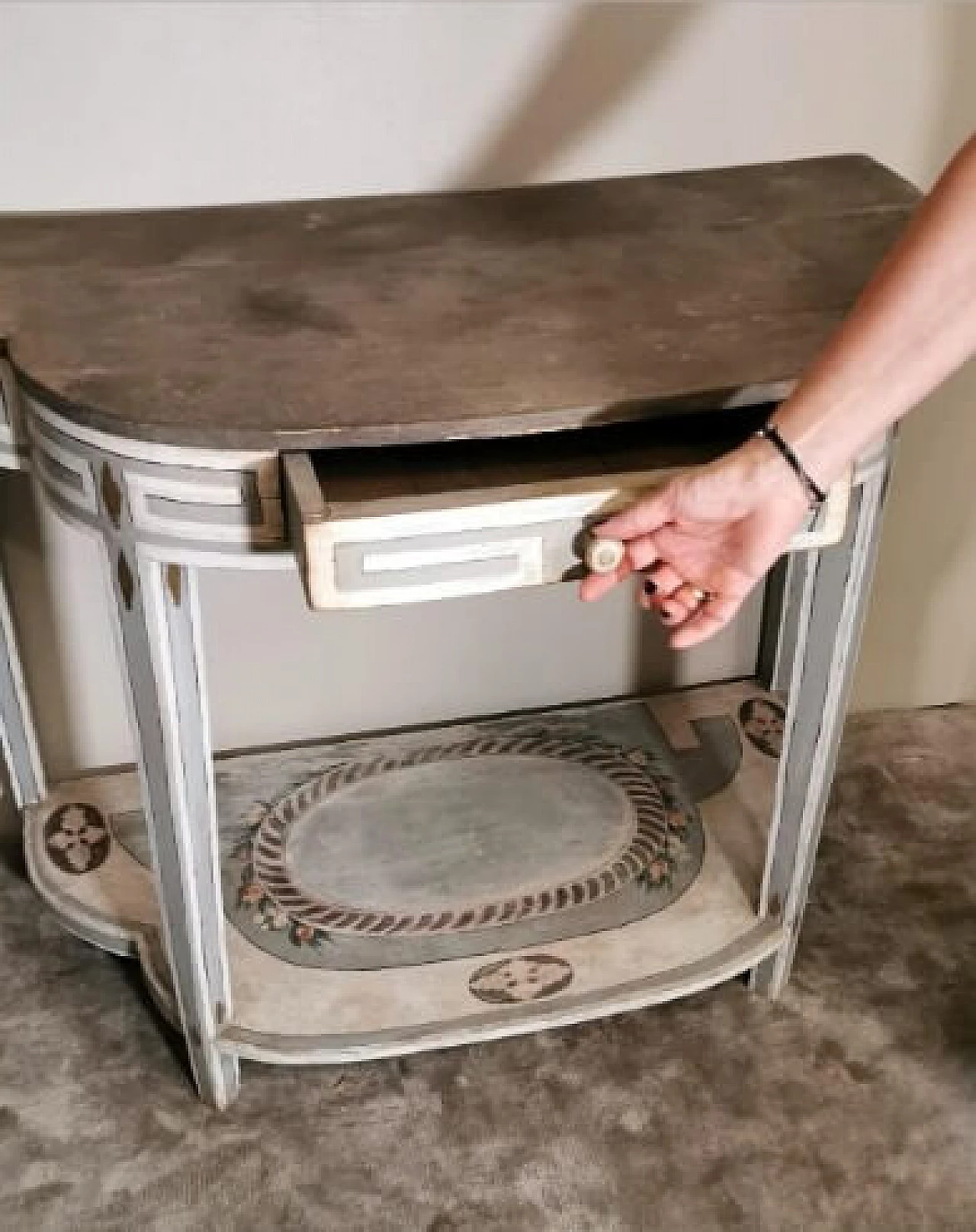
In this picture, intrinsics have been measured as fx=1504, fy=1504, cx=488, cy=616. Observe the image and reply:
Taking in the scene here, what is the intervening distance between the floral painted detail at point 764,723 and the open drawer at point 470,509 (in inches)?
26.3

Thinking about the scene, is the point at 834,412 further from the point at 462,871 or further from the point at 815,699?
the point at 462,871

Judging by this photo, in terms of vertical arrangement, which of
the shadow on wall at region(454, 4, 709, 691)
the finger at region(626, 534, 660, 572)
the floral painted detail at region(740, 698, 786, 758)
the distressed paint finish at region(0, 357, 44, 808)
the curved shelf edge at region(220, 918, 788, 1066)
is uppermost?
the shadow on wall at region(454, 4, 709, 691)

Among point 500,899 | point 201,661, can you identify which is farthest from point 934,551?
point 201,661

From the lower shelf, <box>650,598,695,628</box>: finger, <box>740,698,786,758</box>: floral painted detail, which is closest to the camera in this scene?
<box>650,598,695,628</box>: finger

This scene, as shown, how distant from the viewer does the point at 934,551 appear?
1.80m

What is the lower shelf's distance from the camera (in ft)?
4.68

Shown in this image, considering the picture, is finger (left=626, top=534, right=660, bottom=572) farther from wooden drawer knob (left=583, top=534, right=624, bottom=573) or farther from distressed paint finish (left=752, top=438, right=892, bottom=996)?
distressed paint finish (left=752, top=438, right=892, bottom=996)

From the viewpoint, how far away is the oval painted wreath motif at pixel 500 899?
59.3 inches

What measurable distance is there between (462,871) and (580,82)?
786mm

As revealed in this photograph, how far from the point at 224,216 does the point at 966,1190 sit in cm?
111

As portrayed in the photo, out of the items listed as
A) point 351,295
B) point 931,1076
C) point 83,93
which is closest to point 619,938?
point 931,1076

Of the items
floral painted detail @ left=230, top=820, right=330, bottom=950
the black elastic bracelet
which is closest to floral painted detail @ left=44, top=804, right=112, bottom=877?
floral painted detail @ left=230, top=820, right=330, bottom=950

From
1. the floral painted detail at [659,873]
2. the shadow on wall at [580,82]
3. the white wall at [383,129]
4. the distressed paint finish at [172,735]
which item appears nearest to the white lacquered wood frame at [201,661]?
the distressed paint finish at [172,735]

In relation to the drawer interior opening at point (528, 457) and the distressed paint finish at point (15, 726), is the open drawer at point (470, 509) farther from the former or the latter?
the distressed paint finish at point (15, 726)
